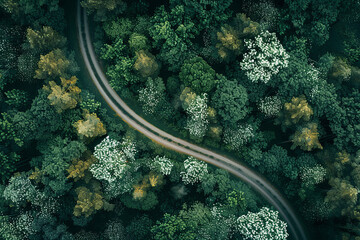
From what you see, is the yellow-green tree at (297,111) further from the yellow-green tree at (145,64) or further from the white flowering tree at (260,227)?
the yellow-green tree at (145,64)

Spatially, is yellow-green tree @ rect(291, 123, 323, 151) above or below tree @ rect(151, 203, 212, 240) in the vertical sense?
above

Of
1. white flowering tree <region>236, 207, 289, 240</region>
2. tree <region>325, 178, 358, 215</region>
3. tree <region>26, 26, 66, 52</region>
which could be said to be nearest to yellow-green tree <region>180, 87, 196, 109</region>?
white flowering tree <region>236, 207, 289, 240</region>

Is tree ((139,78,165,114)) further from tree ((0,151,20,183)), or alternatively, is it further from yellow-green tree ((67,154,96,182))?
tree ((0,151,20,183))

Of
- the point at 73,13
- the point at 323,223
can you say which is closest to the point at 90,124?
the point at 73,13

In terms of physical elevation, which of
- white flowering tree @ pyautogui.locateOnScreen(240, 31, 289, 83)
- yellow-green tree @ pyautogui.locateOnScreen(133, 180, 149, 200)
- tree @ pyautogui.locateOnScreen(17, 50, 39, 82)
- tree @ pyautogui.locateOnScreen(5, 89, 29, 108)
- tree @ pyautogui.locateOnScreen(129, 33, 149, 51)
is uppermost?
white flowering tree @ pyautogui.locateOnScreen(240, 31, 289, 83)

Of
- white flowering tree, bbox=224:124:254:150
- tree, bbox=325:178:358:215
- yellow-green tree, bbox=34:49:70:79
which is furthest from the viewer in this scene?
white flowering tree, bbox=224:124:254:150

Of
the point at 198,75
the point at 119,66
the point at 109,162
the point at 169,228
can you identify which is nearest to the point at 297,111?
the point at 198,75
